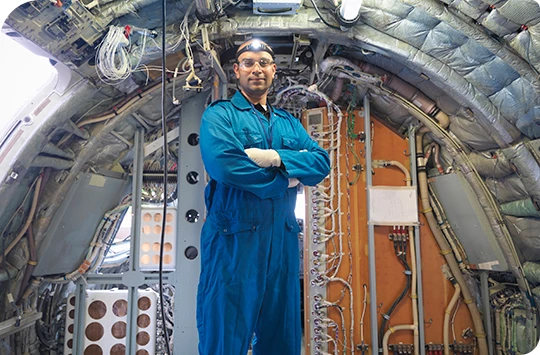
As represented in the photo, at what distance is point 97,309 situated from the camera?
3.50 meters

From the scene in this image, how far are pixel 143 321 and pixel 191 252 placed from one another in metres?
0.84

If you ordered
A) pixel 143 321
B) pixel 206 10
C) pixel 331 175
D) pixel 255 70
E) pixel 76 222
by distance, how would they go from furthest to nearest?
pixel 331 175 → pixel 143 321 → pixel 76 222 → pixel 206 10 → pixel 255 70

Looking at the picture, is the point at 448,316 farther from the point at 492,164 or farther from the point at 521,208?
the point at 492,164

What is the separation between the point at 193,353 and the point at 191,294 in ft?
1.79

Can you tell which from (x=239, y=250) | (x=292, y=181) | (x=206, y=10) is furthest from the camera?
(x=206, y=10)

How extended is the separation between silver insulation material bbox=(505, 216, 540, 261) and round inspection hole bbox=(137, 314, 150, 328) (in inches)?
A: 140

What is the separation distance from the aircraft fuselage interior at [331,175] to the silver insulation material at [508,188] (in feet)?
0.06

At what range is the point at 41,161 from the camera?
282 cm

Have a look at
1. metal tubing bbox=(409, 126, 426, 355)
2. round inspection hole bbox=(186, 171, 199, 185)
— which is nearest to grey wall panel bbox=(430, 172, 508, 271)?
metal tubing bbox=(409, 126, 426, 355)

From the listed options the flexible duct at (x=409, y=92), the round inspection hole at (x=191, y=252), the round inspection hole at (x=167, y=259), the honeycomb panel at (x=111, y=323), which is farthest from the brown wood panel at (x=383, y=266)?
the honeycomb panel at (x=111, y=323)

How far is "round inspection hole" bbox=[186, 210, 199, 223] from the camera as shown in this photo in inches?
140

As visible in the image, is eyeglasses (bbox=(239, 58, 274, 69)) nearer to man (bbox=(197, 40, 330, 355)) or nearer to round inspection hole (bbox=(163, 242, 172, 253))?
man (bbox=(197, 40, 330, 355))

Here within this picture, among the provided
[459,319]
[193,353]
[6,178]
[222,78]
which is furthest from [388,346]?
[6,178]

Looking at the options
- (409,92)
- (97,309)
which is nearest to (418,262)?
(409,92)
